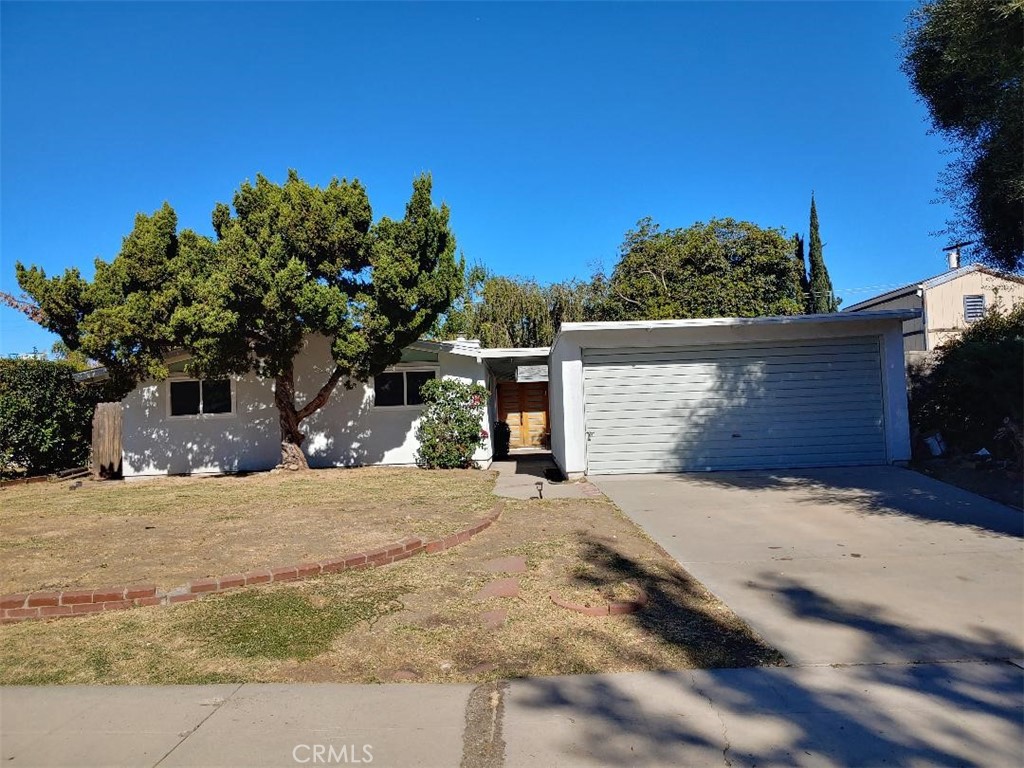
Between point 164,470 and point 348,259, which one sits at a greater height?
point 348,259

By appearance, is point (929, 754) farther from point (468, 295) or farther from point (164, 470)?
point (468, 295)

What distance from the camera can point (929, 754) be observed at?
311cm

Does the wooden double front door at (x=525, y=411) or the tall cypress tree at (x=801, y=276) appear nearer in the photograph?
the wooden double front door at (x=525, y=411)

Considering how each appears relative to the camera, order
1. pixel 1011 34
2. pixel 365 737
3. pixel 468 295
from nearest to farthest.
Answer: pixel 365 737
pixel 1011 34
pixel 468 295

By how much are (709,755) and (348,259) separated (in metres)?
10.9

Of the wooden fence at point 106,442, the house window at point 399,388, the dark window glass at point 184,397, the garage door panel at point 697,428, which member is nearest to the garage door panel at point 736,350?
the garage door panel at point 697,428

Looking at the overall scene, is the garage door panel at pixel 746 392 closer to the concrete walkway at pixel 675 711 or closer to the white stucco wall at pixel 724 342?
the white stucco wall at pixel 724 342

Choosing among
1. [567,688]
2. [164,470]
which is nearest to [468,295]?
[164,470]

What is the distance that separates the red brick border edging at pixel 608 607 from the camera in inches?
196

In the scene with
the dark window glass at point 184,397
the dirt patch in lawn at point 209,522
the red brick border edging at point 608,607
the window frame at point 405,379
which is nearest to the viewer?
the red brick border edging at point 608,607

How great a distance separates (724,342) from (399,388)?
291 inches

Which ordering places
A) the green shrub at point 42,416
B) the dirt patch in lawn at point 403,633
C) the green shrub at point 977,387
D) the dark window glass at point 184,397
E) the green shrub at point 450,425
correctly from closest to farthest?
1. the dirt patch in lawn at point 403,633
2. the green shrub at point 977,387
3. the green shrub at point 42,416
4. the green shrub at point 450,425
5. the dark window glass at point 184,397

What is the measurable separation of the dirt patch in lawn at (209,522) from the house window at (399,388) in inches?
92.3

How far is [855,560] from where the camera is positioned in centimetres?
623
